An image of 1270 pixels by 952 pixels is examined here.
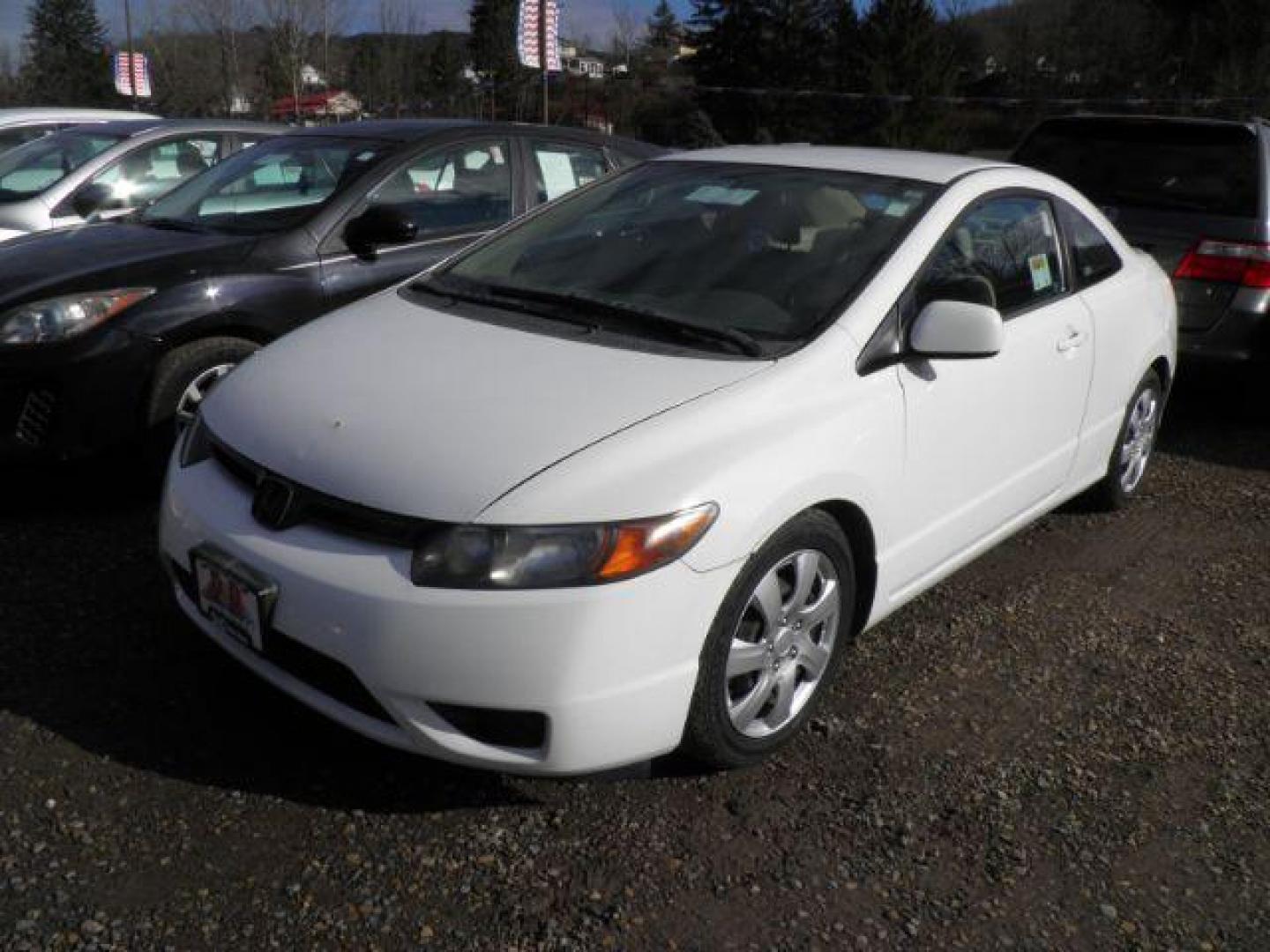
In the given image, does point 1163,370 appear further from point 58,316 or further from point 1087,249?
point 58,316

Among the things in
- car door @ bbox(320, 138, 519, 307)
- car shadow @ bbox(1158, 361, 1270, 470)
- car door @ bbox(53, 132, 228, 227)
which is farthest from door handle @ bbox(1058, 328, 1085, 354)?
car door @ bbox(53, 132, 228, 227)

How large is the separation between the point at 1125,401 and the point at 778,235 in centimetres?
175

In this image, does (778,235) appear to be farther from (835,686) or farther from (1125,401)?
(1125,401)

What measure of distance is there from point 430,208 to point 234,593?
115 inches

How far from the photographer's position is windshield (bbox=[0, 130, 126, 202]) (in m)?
7.49

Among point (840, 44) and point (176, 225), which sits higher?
point (840, 44)

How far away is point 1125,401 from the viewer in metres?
4.24

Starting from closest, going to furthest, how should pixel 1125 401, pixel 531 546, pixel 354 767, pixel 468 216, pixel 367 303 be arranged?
1. pixel 531 546
2. pixel 354 767
3. pixel 367 303
4. pixel 1125 401
5. pixel 468 216

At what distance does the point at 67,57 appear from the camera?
5962 cm

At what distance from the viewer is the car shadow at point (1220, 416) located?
5586 millimetres

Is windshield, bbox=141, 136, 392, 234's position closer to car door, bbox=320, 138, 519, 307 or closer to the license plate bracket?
car door, bbox=320, 138, 519, 307

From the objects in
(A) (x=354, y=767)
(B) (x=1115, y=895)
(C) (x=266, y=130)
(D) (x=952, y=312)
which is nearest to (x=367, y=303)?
(A) (x=354, y=767)

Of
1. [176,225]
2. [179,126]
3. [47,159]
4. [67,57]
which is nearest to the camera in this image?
[176,225]

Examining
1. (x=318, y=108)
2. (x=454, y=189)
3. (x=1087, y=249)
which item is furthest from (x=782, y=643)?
(x=318, y=108)
